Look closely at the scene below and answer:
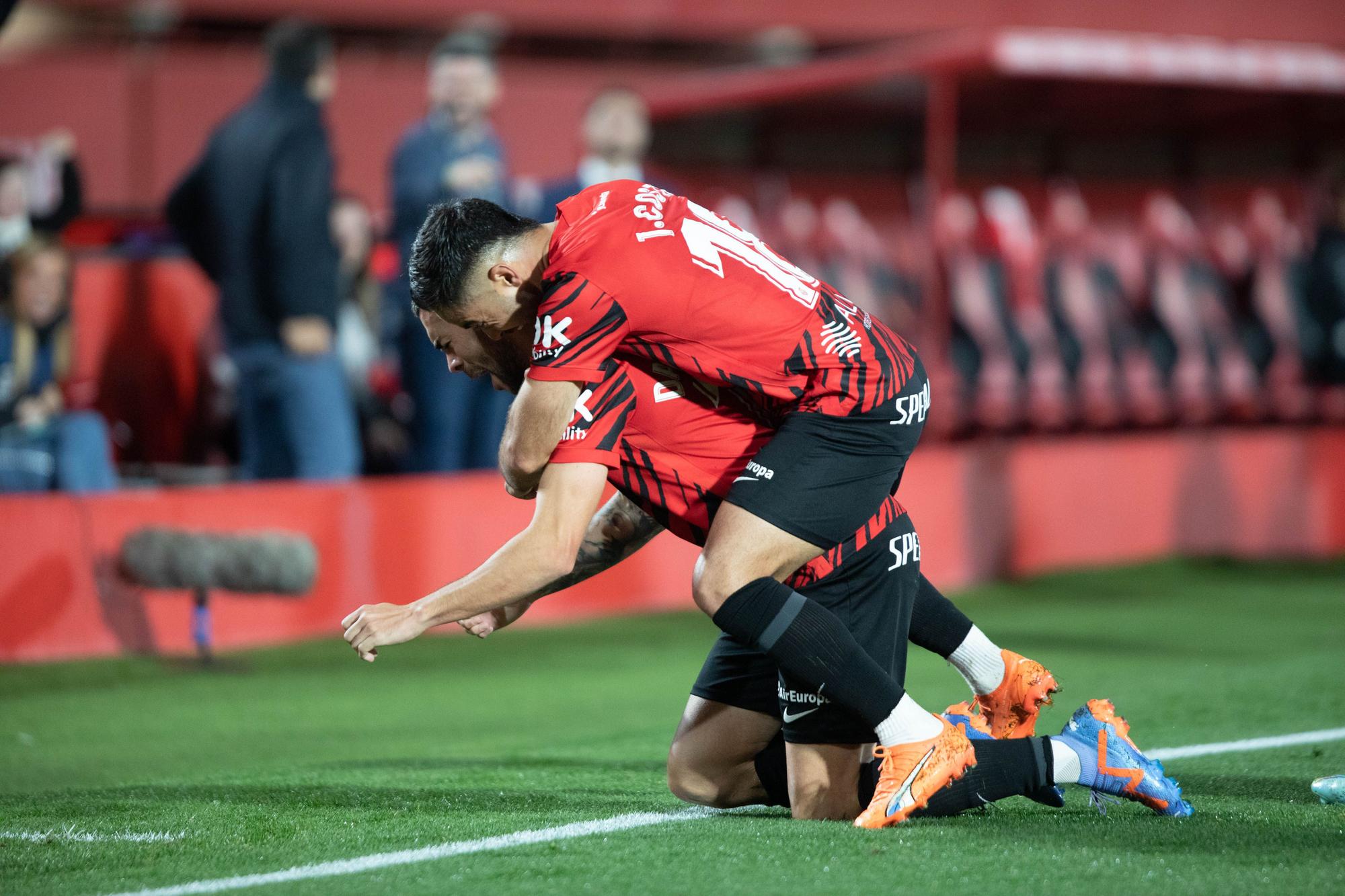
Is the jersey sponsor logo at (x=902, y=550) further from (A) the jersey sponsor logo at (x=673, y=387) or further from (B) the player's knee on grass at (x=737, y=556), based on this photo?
(A) the jersey sponsor logo at (x=673, y=387)

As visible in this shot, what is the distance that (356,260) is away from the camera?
9766mm

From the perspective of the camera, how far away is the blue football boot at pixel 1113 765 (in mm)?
3865

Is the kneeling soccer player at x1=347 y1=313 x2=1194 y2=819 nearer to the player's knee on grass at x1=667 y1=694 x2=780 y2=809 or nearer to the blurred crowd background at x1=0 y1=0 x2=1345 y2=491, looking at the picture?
the player's knee on grass at x1=667 y1=694 x2=780 y2=809

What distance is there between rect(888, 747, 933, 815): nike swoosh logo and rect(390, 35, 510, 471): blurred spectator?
5.34 meters

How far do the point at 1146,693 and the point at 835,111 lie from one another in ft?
26.2

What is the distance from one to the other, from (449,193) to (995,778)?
5871mm

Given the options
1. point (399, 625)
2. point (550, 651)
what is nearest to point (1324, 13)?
point (550, 651)

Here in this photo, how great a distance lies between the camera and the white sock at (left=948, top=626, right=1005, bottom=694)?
4375mm

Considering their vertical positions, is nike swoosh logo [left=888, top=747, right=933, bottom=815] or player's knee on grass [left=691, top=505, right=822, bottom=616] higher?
player's knee on grass [left=691, top=505, right=822, bottom=616]

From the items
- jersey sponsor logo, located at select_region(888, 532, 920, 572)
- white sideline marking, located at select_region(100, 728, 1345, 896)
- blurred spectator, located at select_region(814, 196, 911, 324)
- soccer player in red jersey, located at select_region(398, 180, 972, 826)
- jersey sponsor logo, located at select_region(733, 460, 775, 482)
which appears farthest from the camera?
blurred spectator, located at select_region(814, 196, 911, 324)

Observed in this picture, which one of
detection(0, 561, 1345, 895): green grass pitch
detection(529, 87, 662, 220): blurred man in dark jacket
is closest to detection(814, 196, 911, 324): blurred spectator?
detection(529, 87, 662, 220): blurred man in dark jacket

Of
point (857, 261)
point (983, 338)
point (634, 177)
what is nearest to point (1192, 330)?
point (983, 338)

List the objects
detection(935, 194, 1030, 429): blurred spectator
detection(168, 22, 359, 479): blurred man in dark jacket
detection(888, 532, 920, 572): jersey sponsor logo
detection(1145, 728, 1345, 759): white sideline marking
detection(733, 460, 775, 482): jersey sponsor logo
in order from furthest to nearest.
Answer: detection(935, 194, 1030, 429): blurred spectator → detection(168, 22, 359, 479): blurred man in dark jacket → detection(1145, 728, 1345, 759): white sideline marking → detection(888, 532, 920, 572): jersey sponsor logo → detection(733, 460, 775, 482): jersey sponsor logo

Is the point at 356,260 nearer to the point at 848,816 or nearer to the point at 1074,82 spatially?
the point at 1074,82
